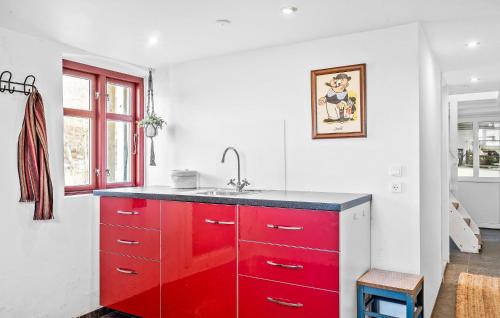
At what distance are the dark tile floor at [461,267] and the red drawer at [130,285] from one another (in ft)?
7.64

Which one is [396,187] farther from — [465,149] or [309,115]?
[465,149]

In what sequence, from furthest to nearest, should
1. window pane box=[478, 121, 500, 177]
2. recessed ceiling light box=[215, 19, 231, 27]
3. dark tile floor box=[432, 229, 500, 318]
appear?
window pane box=[478, 121, 500, 177], dark tile floor box=[432, 229, 500, 318], recessed ceiling light box=[215, 19, 231, 27]

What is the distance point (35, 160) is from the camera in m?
3.00

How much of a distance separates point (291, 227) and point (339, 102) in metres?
1.12

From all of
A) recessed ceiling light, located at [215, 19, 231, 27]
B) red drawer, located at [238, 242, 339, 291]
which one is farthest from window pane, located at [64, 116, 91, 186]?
red drawer, located at [238, 242, 339, 291]

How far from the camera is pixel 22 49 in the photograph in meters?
2.99

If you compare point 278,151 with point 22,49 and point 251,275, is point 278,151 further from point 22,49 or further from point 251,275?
point 22,49

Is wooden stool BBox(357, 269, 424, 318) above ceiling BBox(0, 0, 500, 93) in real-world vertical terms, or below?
below

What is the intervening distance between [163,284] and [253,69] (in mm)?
1912

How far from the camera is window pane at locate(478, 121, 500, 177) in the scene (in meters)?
7.44

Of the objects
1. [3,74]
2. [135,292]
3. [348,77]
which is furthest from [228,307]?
[3,74]

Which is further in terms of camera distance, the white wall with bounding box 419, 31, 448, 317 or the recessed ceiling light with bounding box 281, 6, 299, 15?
the white wall with bounding box 419, 31, 448, 317

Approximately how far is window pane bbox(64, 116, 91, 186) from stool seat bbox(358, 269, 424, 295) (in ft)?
8.21

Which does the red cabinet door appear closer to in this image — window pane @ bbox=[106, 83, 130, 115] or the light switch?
the light switch
